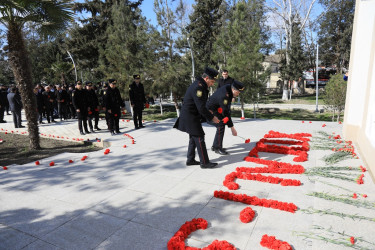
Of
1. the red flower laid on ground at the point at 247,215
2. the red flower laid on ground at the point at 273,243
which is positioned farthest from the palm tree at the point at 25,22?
the red flower laid on ground at the point at 273,243

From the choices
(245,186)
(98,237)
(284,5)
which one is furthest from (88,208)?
(284,5)

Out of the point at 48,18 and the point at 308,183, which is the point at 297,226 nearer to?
the point at 308,183

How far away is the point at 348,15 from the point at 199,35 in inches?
712

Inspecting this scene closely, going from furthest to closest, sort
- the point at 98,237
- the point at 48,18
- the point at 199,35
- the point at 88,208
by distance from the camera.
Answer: the point at 199,35
the point at 48,18
the point at 88,208
the point at 98,237

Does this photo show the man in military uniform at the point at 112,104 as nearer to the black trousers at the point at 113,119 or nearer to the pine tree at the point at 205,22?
the black trousers at the point at 113,119

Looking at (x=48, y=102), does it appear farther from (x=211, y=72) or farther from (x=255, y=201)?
(x=255, y=201)

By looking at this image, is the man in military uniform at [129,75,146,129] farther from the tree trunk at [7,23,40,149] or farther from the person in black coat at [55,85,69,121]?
the person in black coat at [55,85,69,121]

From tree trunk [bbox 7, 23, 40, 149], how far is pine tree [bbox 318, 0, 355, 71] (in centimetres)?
3256

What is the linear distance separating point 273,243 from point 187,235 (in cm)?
93

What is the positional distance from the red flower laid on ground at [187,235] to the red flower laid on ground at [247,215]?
1.52 feet

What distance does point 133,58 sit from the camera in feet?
46.7

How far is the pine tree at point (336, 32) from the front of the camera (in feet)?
94.8

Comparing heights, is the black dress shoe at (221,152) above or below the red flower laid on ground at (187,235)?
above

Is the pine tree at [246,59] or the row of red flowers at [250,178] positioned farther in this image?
the pine tree at [246,59]
